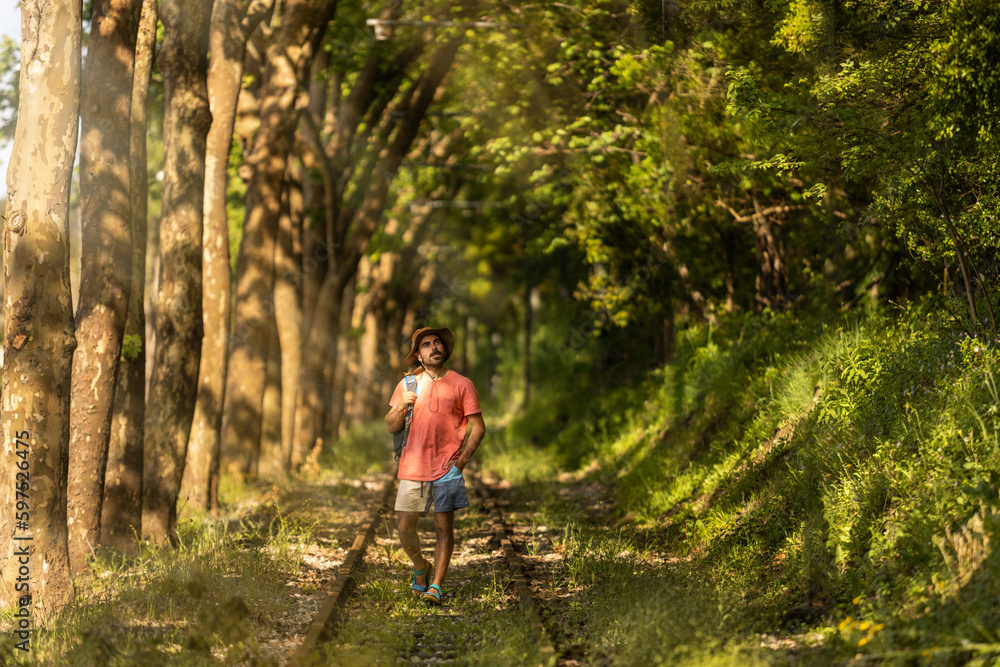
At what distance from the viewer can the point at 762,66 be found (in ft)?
30.6

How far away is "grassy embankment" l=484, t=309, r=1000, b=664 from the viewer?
546cm

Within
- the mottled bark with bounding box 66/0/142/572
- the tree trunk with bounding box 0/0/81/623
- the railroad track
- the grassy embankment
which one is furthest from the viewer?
the mottled bark with bounding box 66/0/142/572

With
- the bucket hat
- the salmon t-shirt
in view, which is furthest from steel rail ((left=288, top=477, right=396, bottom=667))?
the bucket hat

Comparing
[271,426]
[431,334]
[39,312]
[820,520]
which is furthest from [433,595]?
[271,426]

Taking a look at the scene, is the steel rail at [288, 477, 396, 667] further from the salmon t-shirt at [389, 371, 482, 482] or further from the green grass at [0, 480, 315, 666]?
the salmon t-shirt at [389, 371, 482, 482]

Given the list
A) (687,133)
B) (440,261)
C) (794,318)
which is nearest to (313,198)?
(687,133)

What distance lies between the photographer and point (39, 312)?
280 inches

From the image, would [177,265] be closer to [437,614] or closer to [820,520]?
[437,614]

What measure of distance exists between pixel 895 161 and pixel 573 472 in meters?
12.7

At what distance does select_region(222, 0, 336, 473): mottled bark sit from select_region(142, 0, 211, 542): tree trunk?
160 inches

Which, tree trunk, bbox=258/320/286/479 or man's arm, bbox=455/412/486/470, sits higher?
man's arm, bbox=455/412/486/470

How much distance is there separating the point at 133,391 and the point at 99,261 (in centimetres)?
160

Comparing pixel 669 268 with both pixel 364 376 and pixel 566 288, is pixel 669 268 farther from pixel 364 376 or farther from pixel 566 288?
pixel 364 376

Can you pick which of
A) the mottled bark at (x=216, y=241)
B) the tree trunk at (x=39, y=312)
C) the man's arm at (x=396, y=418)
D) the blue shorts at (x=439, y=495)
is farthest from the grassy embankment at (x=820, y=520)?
the mottled bark at (x=216, y=241)
